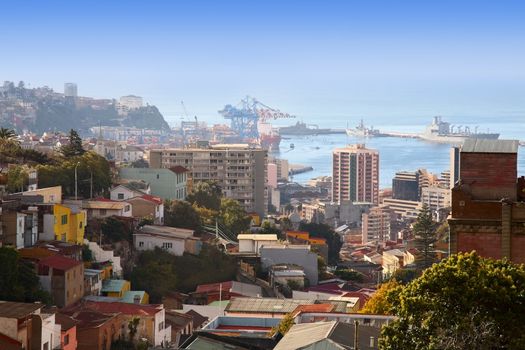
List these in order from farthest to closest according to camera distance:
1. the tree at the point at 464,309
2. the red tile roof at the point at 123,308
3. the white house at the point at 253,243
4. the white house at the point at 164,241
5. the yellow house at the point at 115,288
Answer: the white house at the point at 253,243 < the white house at the point at 164,241 < the yellow house at the point at 115,288 < the red tile roof at the point at 123,308 < the tree at the point at 464,309

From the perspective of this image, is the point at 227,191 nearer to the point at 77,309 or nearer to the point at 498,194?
the point at 77,309

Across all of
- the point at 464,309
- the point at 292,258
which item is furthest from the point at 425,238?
the point at 464,309

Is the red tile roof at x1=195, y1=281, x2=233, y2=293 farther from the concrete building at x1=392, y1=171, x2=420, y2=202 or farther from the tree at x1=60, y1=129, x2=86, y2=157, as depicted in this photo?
the concrete building at x1=392, y1=171, x2=420, y2=202

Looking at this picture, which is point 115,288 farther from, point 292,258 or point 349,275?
point 349,275

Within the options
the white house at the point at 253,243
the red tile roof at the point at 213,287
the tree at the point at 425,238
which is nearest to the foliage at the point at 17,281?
the red tile roof at the point at 213,287

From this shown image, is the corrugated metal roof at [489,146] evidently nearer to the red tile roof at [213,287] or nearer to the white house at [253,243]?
the red tile roof at [213,287]

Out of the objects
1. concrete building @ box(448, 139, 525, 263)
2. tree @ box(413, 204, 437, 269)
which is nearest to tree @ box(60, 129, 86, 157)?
tree @ box(413, 204, 437, 269)
